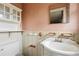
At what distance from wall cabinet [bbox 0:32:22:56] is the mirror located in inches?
16.0

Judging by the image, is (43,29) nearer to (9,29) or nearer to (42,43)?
(42,43)

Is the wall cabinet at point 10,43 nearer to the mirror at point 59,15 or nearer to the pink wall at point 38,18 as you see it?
the pink wall at point 38,18

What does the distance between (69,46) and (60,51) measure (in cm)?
12

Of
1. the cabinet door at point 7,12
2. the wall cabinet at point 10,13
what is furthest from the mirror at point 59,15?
the cabinet door at point 7,12

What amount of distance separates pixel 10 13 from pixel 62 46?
678mm

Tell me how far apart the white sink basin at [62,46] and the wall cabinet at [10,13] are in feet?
1.33

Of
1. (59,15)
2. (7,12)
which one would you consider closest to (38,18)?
(59,15)

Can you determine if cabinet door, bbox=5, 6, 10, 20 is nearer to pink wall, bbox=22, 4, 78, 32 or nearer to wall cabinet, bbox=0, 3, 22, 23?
wall cabinet, bbox=0, 3, 22, 23

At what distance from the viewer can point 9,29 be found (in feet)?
3.96

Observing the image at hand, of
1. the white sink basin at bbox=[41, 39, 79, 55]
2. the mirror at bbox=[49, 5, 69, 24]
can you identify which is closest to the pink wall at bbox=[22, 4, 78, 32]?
the mirror at bbox=[49, 5, 69, 24]

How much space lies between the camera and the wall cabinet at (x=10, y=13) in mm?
1171

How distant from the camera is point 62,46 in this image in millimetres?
1239

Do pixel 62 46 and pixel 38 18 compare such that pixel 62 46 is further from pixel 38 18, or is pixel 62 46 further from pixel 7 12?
pixel 7 12

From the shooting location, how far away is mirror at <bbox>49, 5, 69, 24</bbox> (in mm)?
1238
